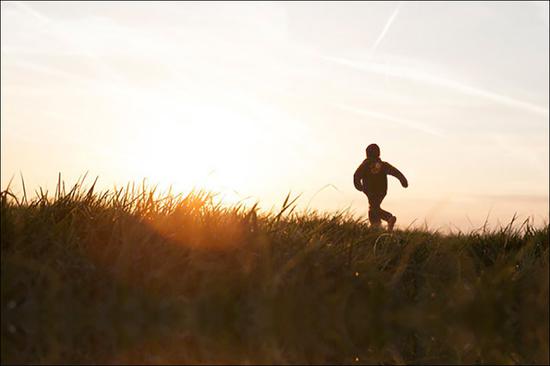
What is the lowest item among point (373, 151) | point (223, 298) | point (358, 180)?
point (223, 298)

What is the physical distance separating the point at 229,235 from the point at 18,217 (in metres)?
1.93

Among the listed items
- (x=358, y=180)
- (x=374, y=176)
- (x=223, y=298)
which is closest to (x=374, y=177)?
(x=374, y=176)

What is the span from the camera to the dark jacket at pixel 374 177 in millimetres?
16516

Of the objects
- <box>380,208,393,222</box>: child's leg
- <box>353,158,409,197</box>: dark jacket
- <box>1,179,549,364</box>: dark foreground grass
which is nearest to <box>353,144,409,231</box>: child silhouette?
<box>353,158,409,197</box>: dark jacket

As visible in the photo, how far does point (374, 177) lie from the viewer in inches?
653

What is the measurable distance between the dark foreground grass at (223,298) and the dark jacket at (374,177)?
378 inches

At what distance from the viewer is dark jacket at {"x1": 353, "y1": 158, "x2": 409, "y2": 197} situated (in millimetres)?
16516

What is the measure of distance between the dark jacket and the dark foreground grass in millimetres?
9596

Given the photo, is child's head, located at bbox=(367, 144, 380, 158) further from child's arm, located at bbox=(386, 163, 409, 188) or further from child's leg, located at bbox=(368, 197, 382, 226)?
child's leg, located at bbox=(368, 197, 382, 226)

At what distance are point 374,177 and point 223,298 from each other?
38.7 feet

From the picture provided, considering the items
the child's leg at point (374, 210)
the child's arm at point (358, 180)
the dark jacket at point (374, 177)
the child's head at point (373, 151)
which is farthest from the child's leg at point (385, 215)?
the child's head at point (373, 151)

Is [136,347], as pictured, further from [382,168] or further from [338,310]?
[382,168]

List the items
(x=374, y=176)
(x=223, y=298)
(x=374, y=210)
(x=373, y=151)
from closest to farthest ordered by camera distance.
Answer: (x=223, y=298)
(x=373, y=151)
(x=374, y=176)
(x=374, y=210)

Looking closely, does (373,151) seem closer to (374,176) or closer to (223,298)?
(374,176)
